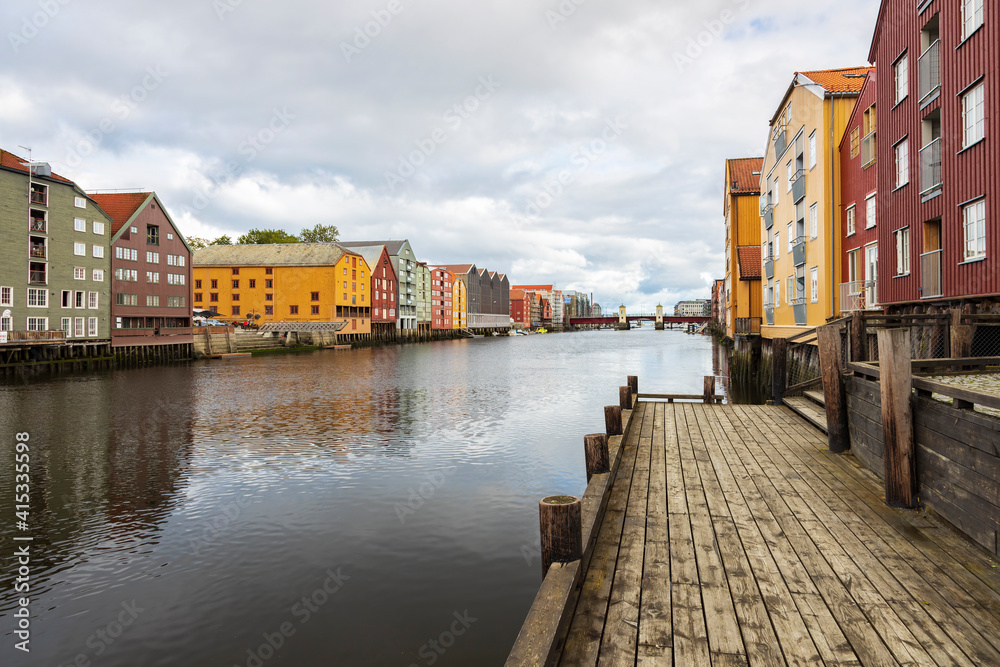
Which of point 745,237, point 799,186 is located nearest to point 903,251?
point 799,186

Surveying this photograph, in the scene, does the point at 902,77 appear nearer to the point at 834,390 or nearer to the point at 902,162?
the point at 902,162

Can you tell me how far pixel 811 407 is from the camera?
1392cm

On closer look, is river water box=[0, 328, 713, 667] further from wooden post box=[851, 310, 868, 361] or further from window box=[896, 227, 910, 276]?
window box=[896, 227, 910, 276]

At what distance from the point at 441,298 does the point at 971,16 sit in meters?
129

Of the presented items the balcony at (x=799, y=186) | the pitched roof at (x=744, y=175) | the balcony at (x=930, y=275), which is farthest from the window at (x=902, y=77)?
the pitched roof at (x=744, y=175)

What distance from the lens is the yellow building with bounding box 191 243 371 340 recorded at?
291ft

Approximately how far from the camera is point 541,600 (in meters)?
4.48

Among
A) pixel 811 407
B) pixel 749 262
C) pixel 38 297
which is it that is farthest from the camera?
pixel 749 262

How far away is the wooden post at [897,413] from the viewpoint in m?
6.77

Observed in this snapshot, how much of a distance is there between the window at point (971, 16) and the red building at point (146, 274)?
204ft

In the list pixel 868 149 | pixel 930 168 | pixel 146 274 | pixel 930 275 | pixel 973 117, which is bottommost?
pixel 930 275

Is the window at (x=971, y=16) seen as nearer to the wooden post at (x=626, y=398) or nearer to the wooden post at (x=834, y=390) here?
the wooden post at (x=834, y=390)

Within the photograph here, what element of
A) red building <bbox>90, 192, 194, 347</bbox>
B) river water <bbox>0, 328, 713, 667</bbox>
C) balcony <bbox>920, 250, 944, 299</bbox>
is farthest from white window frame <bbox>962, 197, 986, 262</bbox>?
red building <bbox>90, 192, 194, 347</bbox>

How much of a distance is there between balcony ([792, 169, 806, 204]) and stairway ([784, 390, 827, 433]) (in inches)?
741
